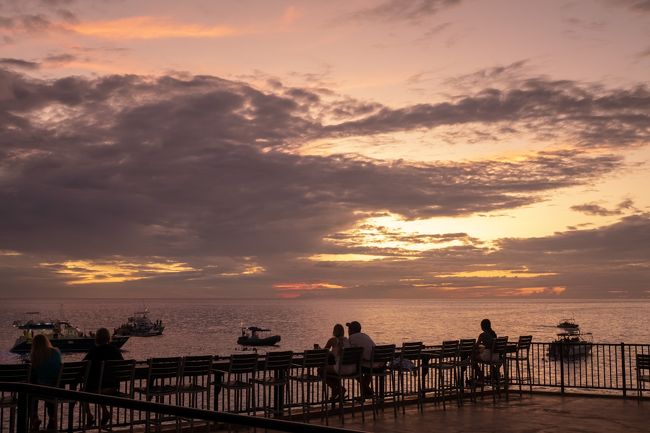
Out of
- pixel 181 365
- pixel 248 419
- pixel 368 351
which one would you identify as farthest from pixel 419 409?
pixel 248 419

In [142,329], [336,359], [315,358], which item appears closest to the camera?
[315,358]

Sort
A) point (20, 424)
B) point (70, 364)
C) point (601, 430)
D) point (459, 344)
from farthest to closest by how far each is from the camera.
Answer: point (459, 344) < point (601, 430) < point (70, 364) < point (20, 424)

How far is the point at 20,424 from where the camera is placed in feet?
17.6

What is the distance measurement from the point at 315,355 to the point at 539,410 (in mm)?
4830

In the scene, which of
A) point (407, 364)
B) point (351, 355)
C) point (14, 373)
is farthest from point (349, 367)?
point (14, 373)

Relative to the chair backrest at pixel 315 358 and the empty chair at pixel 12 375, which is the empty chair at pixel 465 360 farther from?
the empty chair at pixel 12 375

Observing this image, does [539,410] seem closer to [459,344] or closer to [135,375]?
[459,344]

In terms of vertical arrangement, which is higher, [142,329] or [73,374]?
[73,374]

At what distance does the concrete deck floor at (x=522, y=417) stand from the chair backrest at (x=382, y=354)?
3.24ft

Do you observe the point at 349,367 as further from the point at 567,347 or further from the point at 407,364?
the point at 567,347

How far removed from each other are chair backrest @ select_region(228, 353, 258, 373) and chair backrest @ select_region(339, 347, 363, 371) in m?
1.72

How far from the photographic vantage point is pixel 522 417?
43.5ft

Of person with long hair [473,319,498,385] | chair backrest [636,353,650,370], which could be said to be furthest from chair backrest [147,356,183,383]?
chair backrest [636,353,650,370]

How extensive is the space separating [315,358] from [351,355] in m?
0.75
